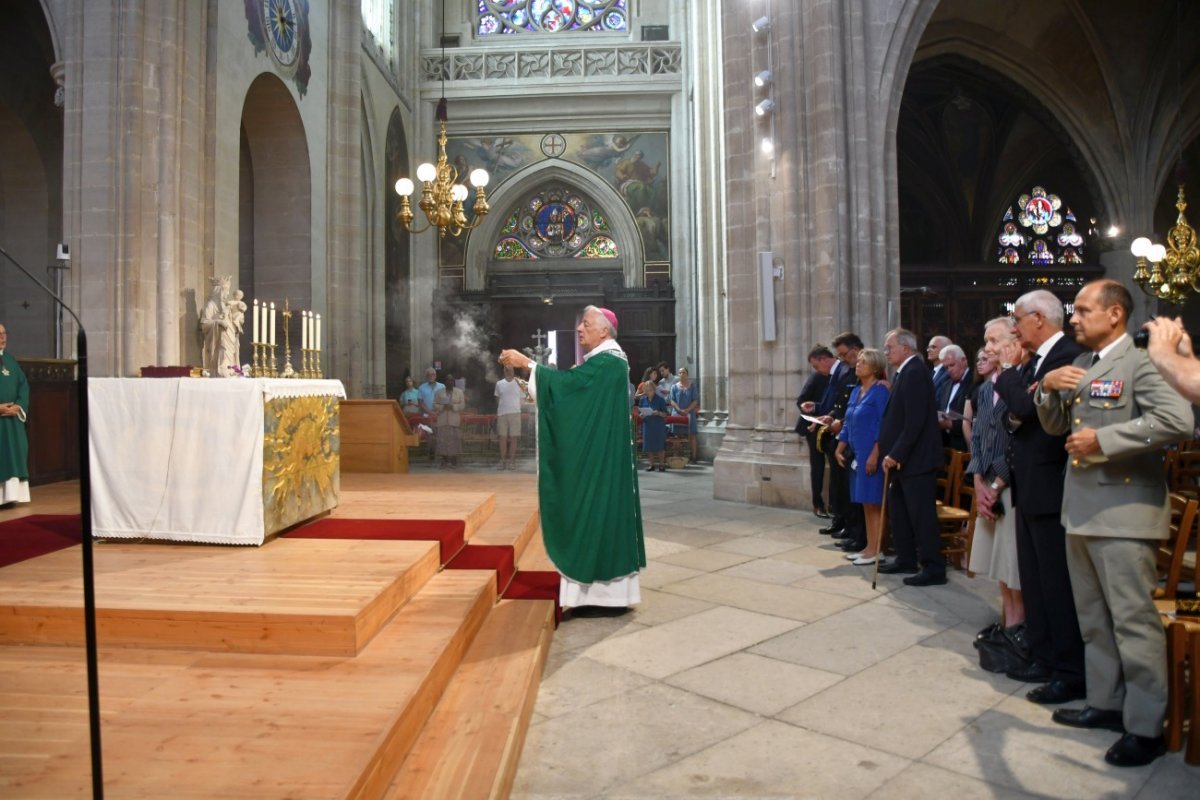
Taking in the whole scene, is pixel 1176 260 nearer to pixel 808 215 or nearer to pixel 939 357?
pixel 808 215

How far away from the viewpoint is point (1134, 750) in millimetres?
2594

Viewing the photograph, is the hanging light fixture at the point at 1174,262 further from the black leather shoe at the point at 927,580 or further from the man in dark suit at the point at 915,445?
the black leather shoe at the point at 927,580

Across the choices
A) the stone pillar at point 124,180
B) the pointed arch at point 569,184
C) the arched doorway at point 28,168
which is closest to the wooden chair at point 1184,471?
the stone pillar at point 124,180

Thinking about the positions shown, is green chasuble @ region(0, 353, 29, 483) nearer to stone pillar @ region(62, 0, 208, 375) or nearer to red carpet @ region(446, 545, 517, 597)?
stone pillar @ region(62, 0, 208, 375)

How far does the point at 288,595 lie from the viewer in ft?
10.7

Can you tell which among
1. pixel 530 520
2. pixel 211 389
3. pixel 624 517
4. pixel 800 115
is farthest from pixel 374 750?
pixel 800 115

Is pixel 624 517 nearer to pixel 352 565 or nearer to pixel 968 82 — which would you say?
pixel 352 565

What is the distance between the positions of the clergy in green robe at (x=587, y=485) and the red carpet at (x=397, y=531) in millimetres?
627

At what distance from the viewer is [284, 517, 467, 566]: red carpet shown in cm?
452

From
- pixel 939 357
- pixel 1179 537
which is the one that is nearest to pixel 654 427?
pixel 939 357

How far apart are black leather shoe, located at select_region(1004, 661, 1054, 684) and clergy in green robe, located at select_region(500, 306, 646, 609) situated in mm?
1837

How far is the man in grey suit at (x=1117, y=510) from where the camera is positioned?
259cm

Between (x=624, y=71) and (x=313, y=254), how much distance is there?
10730 millimetres

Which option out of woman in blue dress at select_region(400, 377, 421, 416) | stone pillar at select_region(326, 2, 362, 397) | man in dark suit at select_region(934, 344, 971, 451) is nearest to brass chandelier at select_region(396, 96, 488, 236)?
stone pillar at select_region(326, 2, 362, 397)
